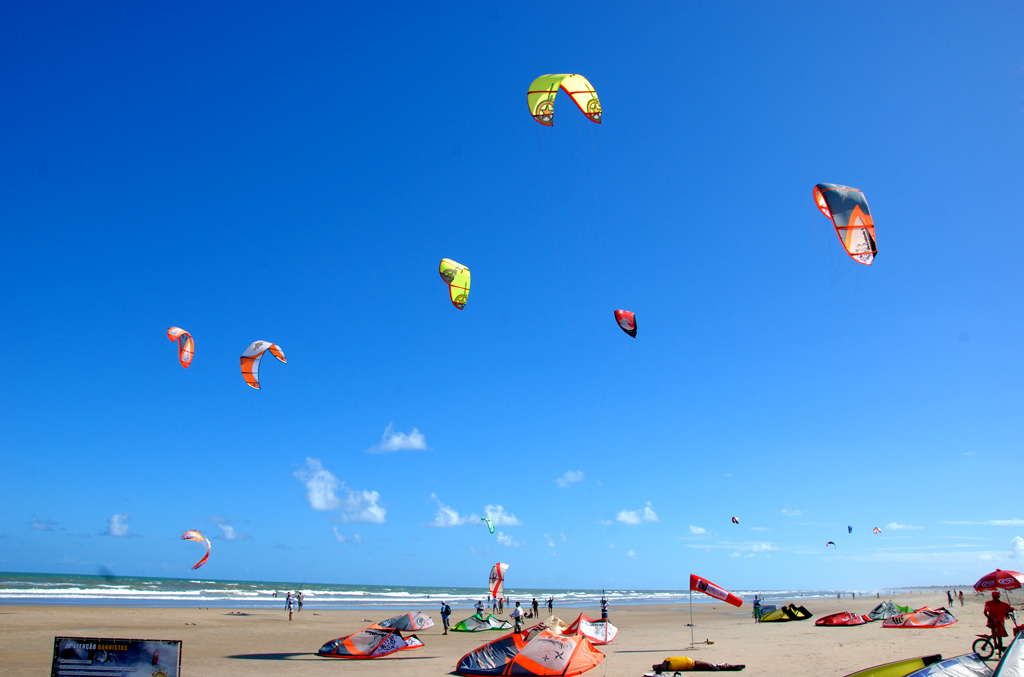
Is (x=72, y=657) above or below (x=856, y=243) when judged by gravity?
below

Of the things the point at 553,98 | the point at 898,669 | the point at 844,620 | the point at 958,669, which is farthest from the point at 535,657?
the point at 844,620

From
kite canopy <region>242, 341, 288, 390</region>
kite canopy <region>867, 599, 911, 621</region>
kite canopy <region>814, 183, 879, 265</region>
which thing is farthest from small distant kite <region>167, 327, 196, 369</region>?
kite canopy <region>867, 599, 911, 621</region>

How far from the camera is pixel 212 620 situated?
936 inches

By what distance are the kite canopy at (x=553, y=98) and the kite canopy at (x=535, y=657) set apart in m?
9.67

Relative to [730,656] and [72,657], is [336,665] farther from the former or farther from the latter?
[730,656]

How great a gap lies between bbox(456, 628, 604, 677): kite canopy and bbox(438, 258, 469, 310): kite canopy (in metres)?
9.55

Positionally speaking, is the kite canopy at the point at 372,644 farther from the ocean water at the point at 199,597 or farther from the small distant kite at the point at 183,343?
the ocean water at the point at 199,597

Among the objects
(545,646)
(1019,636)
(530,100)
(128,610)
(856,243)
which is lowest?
(128,610)

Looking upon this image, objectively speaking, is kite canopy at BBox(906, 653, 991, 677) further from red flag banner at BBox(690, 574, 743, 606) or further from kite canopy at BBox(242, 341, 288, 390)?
kite canopy at BBox(242, 341, 288, 390)

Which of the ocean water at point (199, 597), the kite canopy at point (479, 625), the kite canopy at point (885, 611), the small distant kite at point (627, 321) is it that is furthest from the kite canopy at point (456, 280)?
the ocean water at point (199, 597)

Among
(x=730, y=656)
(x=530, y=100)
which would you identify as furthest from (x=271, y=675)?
(x=530, y=100)

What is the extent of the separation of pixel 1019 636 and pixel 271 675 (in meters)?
11.3

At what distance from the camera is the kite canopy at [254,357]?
1892 cm

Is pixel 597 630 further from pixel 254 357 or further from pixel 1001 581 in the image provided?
pixel 254 357
